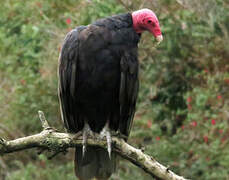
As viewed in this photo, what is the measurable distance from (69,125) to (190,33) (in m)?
2.81

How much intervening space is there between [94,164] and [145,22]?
48.7 inches

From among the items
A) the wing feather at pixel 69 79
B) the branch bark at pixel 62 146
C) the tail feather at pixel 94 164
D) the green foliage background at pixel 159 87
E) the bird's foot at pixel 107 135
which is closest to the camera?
the branch bark at pixel 62 146

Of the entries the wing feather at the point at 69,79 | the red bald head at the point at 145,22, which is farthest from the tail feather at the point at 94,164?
the red bald head at the point at 145,22

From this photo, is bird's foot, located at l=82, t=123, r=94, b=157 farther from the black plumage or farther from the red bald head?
the red bald head

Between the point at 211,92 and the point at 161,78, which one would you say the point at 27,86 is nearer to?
the point at 161,78

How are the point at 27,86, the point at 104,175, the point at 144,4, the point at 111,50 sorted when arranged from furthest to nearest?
the point at 27,86, the point at 144,4, the point at 104,175, the point at 111,50

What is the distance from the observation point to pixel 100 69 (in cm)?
396

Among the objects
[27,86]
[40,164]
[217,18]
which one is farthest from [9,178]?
[217,18]

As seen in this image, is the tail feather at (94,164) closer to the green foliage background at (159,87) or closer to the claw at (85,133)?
the claw at (85,133)

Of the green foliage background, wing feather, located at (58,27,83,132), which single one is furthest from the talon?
the green foliage background

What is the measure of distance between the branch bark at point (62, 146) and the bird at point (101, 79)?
0.70 feet

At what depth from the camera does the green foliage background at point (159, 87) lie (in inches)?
239

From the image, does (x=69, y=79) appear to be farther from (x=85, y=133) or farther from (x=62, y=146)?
(x=62, y=146)

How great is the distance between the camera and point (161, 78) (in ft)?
22.8
